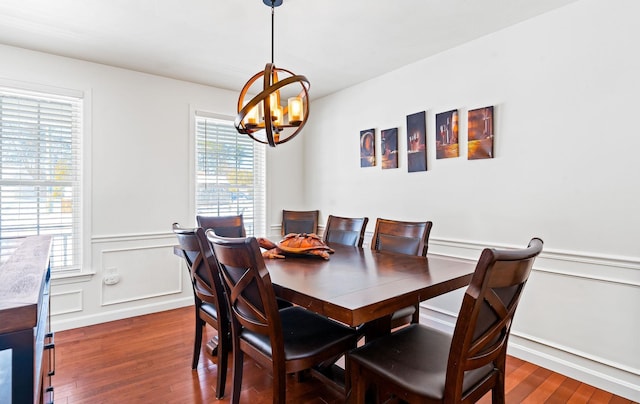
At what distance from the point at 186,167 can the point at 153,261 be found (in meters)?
1.09

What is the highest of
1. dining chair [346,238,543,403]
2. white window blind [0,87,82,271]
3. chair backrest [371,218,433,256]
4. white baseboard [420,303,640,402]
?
white window blind [0,87,82,271]

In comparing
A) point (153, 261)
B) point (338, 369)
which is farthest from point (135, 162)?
point (338, 369)

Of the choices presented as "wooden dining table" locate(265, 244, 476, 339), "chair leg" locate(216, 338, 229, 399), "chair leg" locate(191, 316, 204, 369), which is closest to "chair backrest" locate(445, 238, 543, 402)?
"wooden dining table" locate(265, 244, 476, 339)

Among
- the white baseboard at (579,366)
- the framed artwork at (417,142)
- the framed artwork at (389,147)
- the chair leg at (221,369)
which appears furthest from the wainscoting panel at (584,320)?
the chair leg at (221,369)

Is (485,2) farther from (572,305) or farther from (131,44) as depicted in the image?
(131,44)

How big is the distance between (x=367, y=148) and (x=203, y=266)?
7.69ft

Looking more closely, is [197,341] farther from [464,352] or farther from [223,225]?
[464,352]

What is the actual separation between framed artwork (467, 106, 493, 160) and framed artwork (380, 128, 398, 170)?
2.60 ft

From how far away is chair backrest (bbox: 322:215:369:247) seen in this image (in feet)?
9.08

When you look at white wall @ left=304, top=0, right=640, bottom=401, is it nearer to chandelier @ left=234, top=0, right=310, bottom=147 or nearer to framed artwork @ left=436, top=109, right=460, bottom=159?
framed artwork @ left=436, top=109, right=460, bottom=159

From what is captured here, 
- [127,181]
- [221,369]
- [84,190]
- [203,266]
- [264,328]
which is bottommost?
[221,369]

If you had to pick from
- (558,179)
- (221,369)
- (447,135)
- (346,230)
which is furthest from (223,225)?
(558,179)

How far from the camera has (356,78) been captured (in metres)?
3.71

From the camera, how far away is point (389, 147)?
3.50 metres
